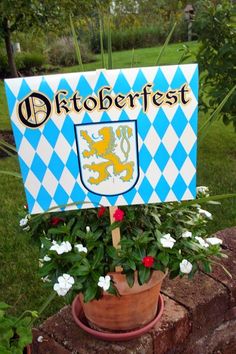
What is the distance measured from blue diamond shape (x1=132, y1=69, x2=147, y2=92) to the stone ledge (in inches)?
33.1

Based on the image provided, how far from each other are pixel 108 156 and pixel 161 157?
0.16 m

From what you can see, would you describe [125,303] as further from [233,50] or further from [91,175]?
[233,50]

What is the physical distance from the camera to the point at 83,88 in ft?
4.16

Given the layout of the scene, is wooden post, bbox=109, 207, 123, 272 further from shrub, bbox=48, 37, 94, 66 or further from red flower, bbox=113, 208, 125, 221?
shrub, bbox=48, 37, 94, 66

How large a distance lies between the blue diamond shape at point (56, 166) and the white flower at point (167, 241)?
0.37 meters

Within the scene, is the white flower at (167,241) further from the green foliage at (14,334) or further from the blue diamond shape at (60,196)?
the green foliage at (14,334)

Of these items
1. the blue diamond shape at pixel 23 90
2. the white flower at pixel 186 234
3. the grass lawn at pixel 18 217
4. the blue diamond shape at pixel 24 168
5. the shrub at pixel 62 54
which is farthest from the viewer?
the shrub at pixel 62 54

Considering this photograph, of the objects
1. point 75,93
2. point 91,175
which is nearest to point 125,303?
point 91,175

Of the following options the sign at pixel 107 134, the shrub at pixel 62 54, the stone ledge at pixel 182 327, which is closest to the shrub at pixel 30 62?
the shrub at pixel 62 54

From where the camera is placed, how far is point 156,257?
1.42 m

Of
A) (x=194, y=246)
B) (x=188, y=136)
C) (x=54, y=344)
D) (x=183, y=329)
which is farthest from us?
(x=183, y=329)

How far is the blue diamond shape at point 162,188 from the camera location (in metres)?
1.41

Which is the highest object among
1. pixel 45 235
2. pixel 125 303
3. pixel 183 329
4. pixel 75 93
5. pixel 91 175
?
pixel 75 93

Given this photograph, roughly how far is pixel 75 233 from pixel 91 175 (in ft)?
0.71
